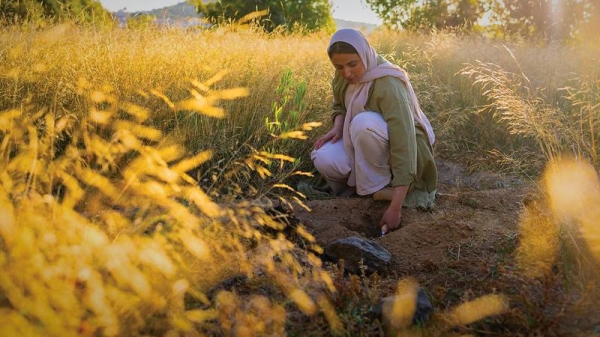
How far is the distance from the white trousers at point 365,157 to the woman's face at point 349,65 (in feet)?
0.81

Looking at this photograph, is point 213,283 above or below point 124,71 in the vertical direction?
below

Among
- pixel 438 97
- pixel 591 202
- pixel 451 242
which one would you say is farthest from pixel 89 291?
pixel 438 97

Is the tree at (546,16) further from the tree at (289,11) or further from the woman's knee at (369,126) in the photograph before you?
the woman's knee at (369,126)

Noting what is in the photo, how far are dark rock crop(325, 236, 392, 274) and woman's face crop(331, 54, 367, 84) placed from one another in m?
1.23

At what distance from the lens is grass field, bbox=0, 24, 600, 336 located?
5.96 feet

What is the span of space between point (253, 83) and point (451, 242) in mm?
2184

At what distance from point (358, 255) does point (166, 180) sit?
125cm

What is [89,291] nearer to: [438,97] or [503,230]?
[503,230]

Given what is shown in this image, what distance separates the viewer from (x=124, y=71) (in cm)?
389

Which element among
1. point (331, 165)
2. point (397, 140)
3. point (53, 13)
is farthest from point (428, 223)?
point (53, 13)

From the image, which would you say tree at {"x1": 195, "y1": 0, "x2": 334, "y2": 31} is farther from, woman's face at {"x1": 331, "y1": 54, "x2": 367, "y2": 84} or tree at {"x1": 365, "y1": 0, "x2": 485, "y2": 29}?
woman's face at {"x1": 331, "y1": 54, "x2": 367, "y2": 84}

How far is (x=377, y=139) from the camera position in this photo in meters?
3.32

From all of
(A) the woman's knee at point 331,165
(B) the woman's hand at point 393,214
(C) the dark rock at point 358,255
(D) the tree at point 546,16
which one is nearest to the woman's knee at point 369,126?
(A) the woman's knee at point 331,165

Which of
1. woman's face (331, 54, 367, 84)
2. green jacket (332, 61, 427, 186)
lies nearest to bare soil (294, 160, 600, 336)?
green jacket (332, 61, 427, 186)
